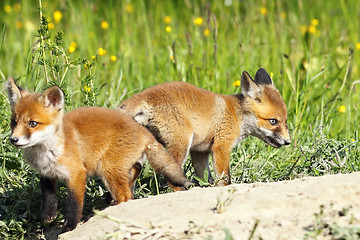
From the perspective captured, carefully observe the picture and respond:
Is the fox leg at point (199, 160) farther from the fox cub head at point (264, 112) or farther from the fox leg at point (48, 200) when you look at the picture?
the fox leg at point (48, 200)

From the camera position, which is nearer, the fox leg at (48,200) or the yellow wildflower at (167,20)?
the fox leg at (48,200)

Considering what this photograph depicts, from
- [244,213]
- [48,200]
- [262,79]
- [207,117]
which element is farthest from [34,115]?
[262,79]

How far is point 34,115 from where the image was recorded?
192 inches

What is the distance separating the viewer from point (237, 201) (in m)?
4.27

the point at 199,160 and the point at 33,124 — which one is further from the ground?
the point at 33,124

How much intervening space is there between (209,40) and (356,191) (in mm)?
4697

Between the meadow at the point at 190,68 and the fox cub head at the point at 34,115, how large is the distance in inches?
31.7

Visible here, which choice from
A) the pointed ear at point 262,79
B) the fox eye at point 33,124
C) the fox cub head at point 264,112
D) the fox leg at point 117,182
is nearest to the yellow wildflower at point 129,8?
the pointed ear at point 262,79

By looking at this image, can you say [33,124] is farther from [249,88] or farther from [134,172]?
[249,88]

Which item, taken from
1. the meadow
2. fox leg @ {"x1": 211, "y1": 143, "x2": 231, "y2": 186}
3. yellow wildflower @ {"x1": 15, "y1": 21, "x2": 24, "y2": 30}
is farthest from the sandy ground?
yellow wildflower @ {"x1": 15, "y1": 21, "x2": 24, "y2": 30}

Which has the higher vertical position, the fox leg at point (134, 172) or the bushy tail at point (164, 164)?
the bushy tail at point (164, 164)

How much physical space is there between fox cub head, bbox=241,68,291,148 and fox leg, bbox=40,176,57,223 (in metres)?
2.44

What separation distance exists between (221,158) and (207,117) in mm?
467

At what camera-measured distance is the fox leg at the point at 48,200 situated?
503cm
